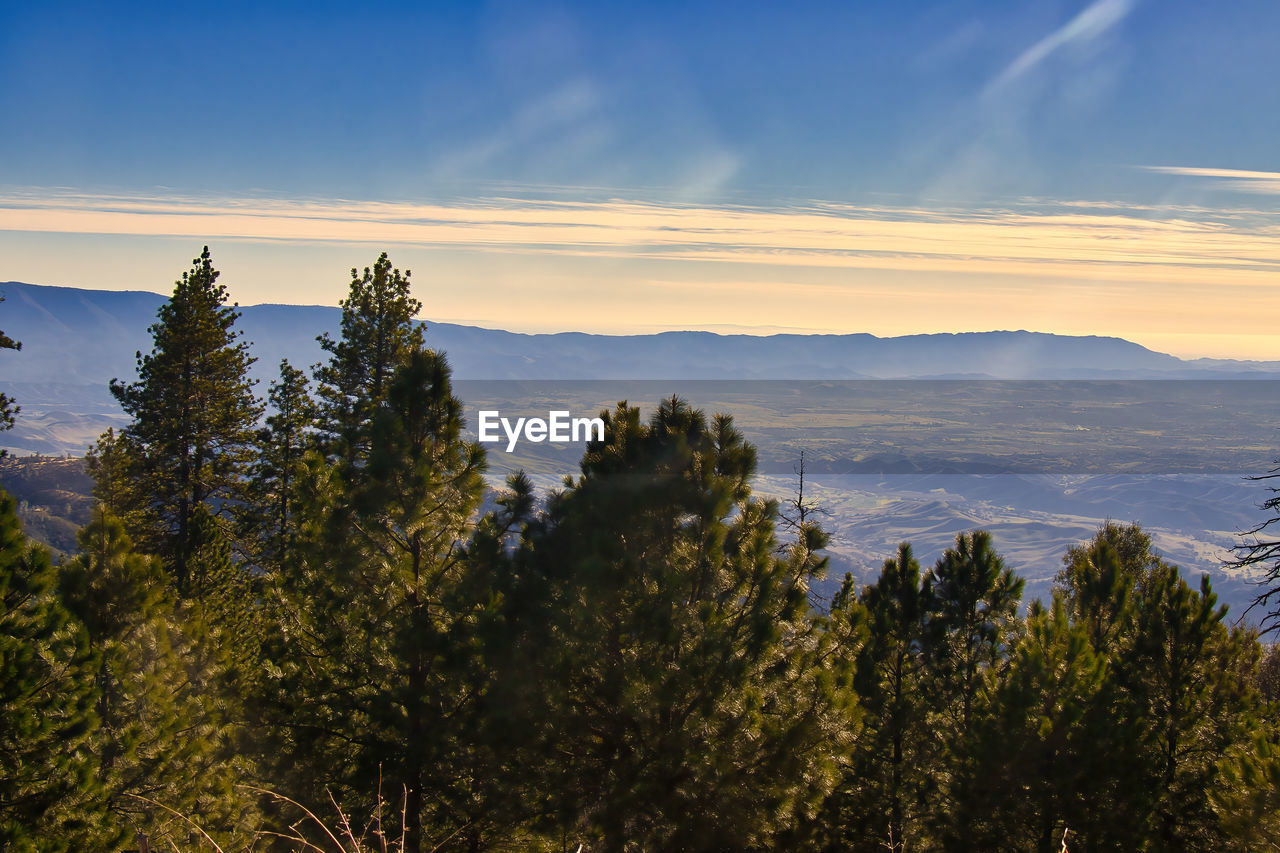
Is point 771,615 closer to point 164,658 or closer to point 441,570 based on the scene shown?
point 441,570

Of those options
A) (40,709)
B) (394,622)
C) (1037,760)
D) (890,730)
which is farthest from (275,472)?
(1037,760)

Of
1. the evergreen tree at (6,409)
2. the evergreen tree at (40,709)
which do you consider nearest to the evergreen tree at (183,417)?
the evergreen tree at (6,409)

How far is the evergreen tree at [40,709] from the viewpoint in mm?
10344

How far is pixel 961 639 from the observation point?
54.6ft

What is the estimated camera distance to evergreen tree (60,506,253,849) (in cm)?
1246

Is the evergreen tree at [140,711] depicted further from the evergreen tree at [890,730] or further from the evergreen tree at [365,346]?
the evergreen tree at [365,346]

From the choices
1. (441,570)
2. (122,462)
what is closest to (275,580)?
(441,570)

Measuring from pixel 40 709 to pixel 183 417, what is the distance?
17.1 meters

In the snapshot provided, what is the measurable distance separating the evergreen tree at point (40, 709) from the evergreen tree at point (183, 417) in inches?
590

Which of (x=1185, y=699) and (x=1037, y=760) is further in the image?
(x=1185, y=699)

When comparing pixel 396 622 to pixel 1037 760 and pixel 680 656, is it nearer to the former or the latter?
pixel 680 656

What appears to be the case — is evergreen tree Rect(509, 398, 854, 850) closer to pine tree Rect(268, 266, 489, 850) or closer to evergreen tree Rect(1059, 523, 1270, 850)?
pine tree Rect(268, 266, 489, 850)

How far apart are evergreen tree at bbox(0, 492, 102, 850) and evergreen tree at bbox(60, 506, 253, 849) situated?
2.68ft

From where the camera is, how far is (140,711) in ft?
41.9
